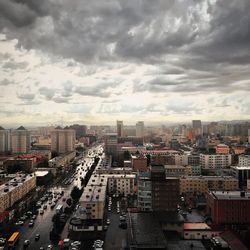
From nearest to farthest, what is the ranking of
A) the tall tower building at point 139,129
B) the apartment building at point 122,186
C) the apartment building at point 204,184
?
the apartment building at point 204,184
the apartment building at point 122,186
the tall tower building at point 139,129

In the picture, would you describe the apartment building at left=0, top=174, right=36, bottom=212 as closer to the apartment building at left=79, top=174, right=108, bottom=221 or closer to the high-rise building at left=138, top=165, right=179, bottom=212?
the apartment building at left=79, top=174, right=108, bottom=221

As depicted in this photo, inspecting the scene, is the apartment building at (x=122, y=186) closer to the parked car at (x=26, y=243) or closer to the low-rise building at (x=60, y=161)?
the parked car at (x=26, y=243)

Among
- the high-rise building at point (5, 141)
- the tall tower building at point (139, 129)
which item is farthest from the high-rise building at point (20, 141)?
the tall tower building at point (139, 129)

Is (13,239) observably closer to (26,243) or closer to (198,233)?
(26,243)

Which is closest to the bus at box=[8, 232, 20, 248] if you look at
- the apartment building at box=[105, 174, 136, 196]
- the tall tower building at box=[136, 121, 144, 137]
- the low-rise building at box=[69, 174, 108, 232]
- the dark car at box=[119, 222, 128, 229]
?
the low-rise building at box=[69, 174, 108, 232]

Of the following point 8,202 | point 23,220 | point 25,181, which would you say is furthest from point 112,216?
point 25,181

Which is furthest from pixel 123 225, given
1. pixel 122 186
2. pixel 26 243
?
pixel 122 186

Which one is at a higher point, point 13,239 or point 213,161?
point 213,161
